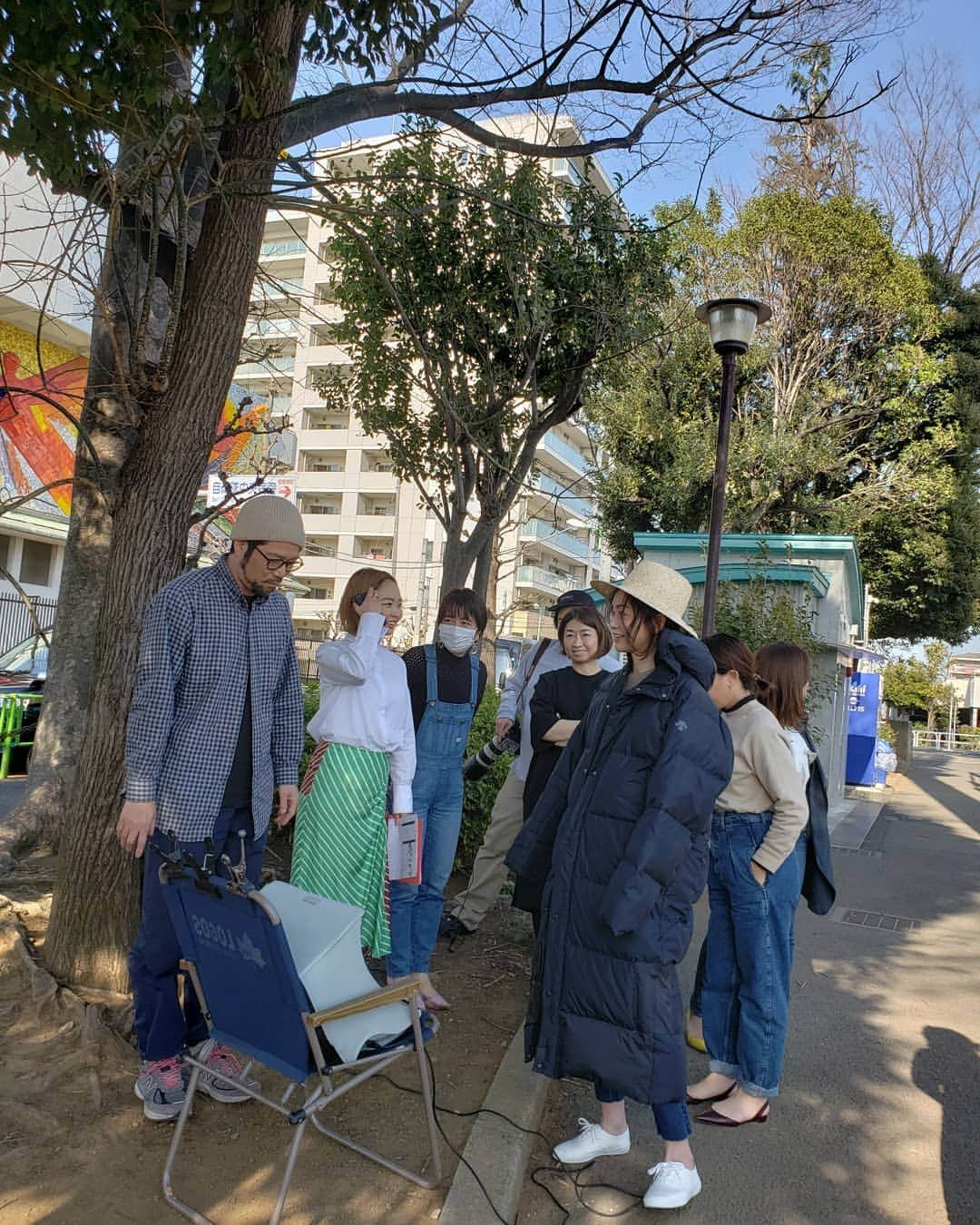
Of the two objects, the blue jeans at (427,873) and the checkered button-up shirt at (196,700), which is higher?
the checkered button-up shirt at (196,700)

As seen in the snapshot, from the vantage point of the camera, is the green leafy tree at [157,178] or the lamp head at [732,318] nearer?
the green leafy tree at [157,178]

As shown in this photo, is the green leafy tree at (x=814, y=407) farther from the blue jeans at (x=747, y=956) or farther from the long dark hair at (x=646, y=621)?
the long dark hair at (x=646, y=621)

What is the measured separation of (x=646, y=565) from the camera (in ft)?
11.2

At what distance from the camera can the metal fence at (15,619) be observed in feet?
67.2

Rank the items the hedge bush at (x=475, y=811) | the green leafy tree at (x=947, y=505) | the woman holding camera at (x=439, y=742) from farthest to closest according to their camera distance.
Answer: the green leafy tree at (x=947, y=505)
the hedge bush at (x=475, y=811)
the woman holding camera at (x=439, y=742)

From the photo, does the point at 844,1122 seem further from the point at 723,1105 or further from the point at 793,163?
the point at 793,163

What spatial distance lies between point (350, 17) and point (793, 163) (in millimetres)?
21428

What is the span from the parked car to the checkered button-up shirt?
800cm

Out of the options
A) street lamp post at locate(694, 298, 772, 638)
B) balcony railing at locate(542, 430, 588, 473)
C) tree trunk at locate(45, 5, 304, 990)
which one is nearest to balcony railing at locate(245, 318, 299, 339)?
tree trunk at locate(45, 5, 304, 990)

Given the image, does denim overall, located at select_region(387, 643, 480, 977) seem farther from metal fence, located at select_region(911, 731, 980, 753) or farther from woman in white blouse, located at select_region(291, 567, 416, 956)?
metal fence, located at select_region(911, 731, 980, 753)

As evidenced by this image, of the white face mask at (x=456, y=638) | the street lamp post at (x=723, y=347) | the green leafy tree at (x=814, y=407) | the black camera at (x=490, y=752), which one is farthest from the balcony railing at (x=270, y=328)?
the green leafy tree at (x=814, y=407)

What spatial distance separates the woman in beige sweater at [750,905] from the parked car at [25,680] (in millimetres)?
8724

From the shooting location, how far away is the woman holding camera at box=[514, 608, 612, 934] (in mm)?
4941

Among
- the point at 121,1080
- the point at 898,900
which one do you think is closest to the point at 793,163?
the point at 898,900
